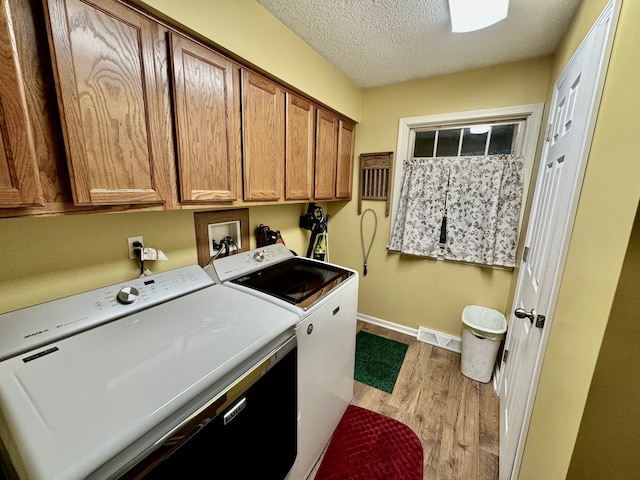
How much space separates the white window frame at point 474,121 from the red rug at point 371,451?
5.19ft

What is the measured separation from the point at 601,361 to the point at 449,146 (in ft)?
6.72

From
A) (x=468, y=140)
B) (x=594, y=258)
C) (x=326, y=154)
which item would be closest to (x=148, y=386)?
(x=594, y=258)

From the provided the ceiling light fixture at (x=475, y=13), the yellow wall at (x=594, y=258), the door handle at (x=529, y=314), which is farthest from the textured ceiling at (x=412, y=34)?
the door handle at (x=529, y=314)

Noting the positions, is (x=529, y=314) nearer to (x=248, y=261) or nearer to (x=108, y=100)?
(x=248, y=261)

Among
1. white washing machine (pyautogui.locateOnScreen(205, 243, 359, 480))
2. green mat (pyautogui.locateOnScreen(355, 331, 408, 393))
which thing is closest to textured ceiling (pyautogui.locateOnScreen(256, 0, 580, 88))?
white washing machine (pyautogui.locateOnScreen(205, 243, 359, 480))

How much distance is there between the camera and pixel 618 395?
1.69 feet

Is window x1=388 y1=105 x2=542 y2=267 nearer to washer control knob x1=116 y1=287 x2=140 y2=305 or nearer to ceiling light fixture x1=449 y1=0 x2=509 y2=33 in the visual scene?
ceiling light fixture x1=449 y1=0 x2=509 y2=33

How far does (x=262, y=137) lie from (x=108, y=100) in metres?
0.71

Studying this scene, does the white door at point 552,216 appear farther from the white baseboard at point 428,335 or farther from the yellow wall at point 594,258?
the white baseboard at point 428,335

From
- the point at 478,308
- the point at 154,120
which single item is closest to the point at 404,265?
the point at 478,308

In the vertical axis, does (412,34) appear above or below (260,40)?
above

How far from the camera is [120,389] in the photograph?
0.62m

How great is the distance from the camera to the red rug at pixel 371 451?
1347 millimetres

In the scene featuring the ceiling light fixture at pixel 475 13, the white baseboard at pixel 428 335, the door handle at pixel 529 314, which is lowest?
the white baseboard at pixel 428 335
